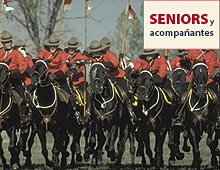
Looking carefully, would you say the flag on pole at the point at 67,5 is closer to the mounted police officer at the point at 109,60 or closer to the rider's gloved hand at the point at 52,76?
the mounted police officer at the point at 109,60

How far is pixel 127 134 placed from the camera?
65.6 ft

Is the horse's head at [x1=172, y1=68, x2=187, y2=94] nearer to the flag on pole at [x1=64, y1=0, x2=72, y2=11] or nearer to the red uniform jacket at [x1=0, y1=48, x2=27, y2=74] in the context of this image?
the flag on pole at [x1=64, y1=0, x2=72, y2=11]


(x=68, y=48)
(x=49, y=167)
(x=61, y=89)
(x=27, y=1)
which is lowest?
(x=49, y=167)

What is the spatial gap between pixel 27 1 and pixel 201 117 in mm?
17012

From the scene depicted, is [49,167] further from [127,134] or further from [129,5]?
[129,5]

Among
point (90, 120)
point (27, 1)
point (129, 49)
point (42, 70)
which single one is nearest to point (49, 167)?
point (90, 120)

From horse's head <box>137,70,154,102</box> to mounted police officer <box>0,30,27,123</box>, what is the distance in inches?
118

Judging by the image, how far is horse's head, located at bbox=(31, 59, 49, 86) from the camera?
18.1 m

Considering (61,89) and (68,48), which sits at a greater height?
(68,48)

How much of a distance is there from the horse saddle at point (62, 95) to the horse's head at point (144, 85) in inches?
77.7

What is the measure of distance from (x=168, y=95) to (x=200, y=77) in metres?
2.38

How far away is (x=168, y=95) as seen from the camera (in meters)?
20.2

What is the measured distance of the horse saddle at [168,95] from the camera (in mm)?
20033

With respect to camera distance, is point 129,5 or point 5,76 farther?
point 129,5
